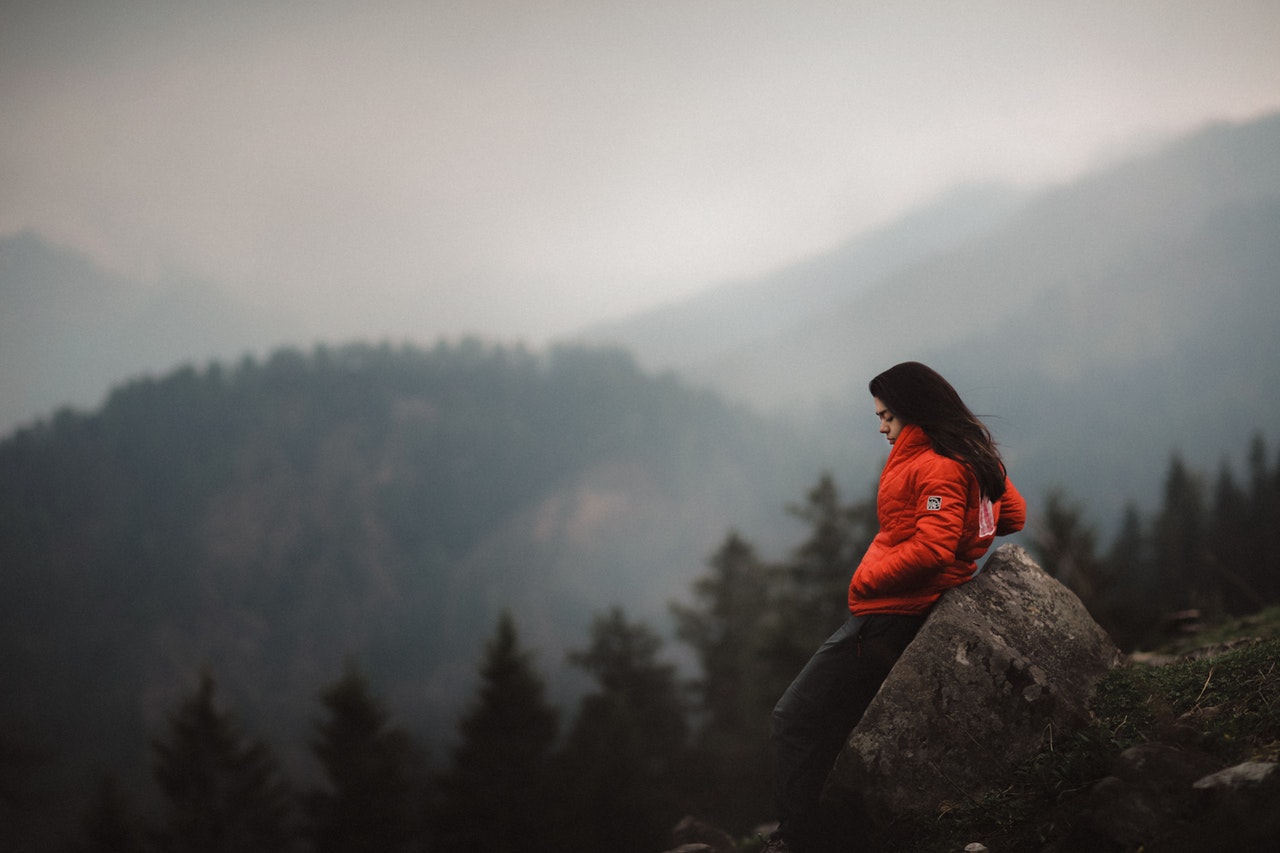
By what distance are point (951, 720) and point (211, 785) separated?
30.0m

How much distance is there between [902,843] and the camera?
396 centimetres

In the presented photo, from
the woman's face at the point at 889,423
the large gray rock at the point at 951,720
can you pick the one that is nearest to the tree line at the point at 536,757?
the large gray rock at the point at 951,720

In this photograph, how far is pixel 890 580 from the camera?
162 inches

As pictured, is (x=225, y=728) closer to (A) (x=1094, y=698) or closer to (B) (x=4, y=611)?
(A) (x=1094, y=698)

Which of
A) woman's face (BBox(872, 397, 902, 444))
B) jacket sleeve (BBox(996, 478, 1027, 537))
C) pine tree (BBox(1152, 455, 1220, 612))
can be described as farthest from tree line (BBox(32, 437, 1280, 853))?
woman's face (BBox(872, 397, 902, 444))

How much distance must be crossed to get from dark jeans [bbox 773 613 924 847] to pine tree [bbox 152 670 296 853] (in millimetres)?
26830

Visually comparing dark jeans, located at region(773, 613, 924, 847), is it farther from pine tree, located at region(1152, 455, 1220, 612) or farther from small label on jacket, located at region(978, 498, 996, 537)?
pine tree, located at region(1152, 455, 1220, 612)

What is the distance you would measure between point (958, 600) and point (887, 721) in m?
0.92

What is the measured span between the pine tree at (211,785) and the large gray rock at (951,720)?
89.6ft

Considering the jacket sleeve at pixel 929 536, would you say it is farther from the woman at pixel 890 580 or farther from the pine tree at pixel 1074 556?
the pine tree at pixel 1074 556

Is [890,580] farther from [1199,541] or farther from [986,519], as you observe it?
[1199,541]

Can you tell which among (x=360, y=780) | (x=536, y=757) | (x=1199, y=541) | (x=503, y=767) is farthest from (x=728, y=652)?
(x=1199, y=541)

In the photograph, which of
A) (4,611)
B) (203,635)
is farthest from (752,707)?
(4,611)

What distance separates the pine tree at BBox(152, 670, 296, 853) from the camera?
2439 centimetres
